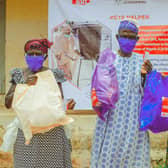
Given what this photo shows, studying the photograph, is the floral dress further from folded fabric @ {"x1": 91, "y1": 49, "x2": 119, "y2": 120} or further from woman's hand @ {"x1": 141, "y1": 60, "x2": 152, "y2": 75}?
woman's hand @ {"x1": 141, "y1": 60, "x2": 152, "y2": 75}

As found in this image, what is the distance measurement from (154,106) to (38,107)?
3.39 feet

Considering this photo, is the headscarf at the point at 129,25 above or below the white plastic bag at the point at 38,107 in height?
above

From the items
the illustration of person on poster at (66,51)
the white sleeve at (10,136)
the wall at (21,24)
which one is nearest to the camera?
the white sleeve at (10,136)

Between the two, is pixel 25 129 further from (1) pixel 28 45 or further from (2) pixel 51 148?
(1) pixel 28 45

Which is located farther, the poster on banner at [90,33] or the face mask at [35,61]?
the poster on banner at [90,33]

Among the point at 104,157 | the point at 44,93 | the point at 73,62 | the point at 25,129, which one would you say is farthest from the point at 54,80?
the point at 73,62

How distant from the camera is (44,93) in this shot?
4.37m

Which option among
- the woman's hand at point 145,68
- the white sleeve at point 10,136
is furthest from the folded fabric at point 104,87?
the white sleeve at point 10,136

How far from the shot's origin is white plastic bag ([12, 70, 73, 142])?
427 centimetres

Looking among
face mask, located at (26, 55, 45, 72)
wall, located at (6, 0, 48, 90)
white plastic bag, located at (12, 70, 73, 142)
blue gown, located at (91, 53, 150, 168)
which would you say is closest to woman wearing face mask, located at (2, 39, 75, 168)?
face mask, located at (26, 55, 45, 72)

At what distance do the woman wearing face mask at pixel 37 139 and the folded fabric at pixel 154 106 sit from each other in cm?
80

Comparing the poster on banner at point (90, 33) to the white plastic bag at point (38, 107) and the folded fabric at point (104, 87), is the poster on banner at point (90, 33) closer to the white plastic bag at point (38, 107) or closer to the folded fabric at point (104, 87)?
the folded fabric at point (104, 87)

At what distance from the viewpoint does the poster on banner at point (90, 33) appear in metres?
6.45

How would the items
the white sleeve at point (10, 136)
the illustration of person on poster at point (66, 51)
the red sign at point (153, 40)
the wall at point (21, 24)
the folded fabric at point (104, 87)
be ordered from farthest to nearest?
1. the wall at point (21, 24)
2. the illustration of person on poster at point (66, 51)
3. the red sign at point (153, 40)
4. the white sleeve at point (10, 136)
5. the folded fabric at point (104, 87)
